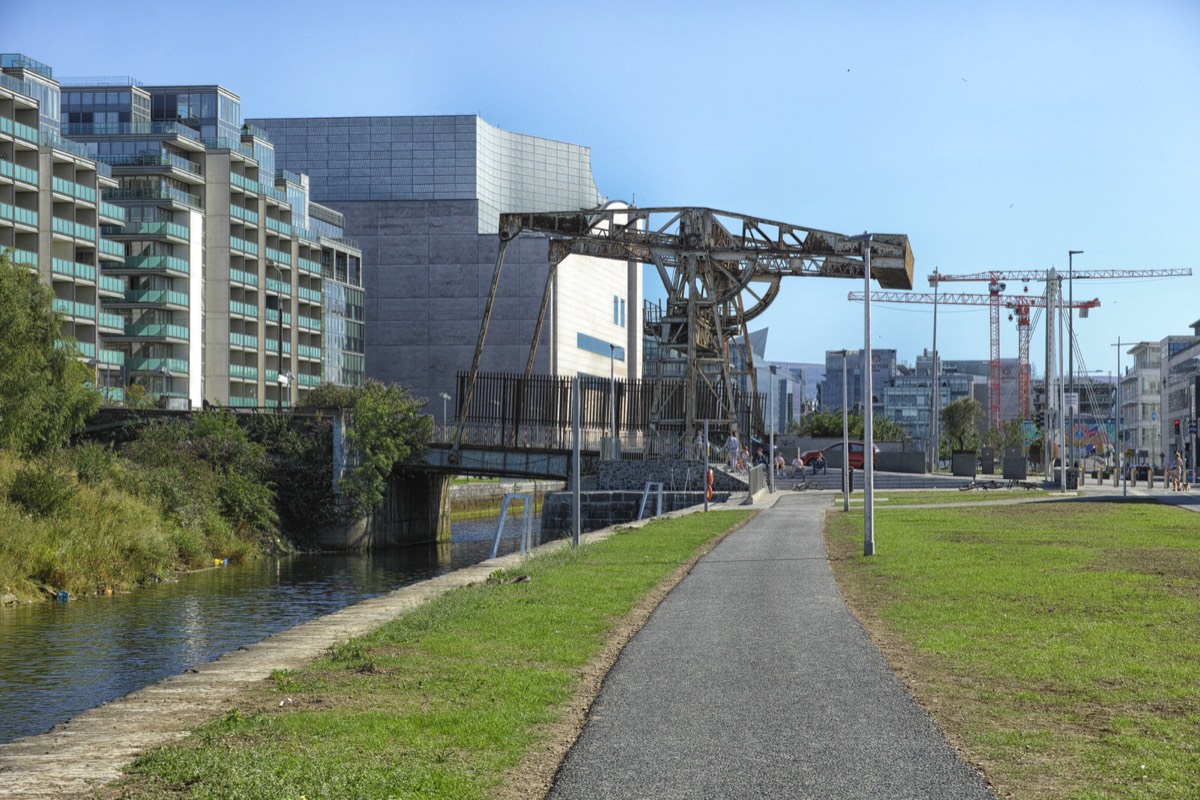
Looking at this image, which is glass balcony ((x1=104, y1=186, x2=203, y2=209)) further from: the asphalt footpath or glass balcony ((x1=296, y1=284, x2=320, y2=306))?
the asphalt footpath

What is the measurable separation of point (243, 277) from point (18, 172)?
2422 cm

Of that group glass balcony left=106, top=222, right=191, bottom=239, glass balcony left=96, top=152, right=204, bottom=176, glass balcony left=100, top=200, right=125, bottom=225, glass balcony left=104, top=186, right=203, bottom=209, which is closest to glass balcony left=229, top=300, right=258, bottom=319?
glass balcony left=106, top=222, right=191, bottom=239

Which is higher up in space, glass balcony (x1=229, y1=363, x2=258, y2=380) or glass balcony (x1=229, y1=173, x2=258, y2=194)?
glass balcony (x1=229, y1=173, x2=258, y2=194)

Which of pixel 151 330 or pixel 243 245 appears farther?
pixel 243 245

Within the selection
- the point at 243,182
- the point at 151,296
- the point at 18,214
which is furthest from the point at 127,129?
the point at 18,214

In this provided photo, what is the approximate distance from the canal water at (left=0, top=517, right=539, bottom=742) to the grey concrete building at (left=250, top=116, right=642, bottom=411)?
51.9 metres

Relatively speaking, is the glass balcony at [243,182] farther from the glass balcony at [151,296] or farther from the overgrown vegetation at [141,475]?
the overgrown vegetation at [141,475]

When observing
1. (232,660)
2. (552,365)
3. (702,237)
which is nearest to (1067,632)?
(232,660)

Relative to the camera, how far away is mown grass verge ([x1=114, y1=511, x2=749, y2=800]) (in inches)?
316

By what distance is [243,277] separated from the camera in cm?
8969

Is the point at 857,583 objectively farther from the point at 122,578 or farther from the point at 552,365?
the point at 552,365

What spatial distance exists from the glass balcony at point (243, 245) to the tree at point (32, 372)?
4079 centimetres

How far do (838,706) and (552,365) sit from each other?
272ft

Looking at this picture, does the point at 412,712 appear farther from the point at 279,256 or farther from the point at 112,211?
the point at 279,256
